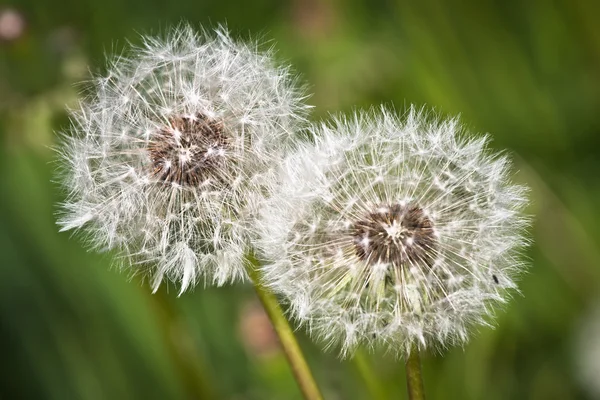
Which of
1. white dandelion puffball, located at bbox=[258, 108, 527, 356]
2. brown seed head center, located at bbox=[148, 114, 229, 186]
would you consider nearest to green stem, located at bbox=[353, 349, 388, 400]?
white dandelion puffball, located at bbox=[258, 108, 527, 356]

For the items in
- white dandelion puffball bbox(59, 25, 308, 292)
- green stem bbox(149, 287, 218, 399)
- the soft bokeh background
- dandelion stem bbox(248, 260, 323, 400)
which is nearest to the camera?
dandelion stem bbox(248, 260, 323, 400)

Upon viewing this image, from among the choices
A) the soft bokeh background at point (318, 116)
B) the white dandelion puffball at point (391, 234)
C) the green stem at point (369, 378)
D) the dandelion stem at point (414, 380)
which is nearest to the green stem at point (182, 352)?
the soft bokeh background at point (318, 116)

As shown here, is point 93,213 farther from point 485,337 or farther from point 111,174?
point 485,337

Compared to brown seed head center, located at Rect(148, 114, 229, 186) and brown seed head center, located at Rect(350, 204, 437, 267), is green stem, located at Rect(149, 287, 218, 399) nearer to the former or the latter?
brown seed head center, located at Rect(148, 114, 229, 186)

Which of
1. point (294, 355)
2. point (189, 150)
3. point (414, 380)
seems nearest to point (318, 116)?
point (189, 150)

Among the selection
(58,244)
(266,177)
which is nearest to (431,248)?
(266,177)

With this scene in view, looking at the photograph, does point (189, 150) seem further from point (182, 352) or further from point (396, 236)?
point (182, 352)
